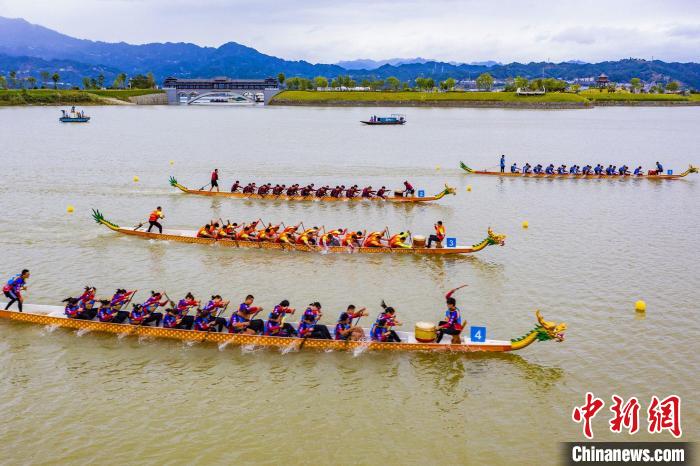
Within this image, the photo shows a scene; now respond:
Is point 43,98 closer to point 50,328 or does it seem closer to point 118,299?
point 50,328

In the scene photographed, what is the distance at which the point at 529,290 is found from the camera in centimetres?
2252

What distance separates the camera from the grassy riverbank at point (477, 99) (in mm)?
168250

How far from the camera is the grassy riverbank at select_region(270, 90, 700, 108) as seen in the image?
168250mm

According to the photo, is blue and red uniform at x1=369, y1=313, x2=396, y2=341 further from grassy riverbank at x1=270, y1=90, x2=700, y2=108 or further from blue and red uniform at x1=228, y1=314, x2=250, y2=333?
grassy riverbank at x1=270, y1=90, x2=700, y2=108

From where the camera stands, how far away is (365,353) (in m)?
17.0

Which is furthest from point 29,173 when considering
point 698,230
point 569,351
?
point 698,230

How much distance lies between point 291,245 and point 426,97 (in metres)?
161

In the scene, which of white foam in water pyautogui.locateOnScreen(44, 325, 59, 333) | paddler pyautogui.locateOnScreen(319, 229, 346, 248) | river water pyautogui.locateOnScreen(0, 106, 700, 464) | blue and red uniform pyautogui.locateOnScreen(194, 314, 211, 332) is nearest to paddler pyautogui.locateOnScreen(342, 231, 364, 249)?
paddler pyautogui.locateOnScreen(319, 229, 346, 248)

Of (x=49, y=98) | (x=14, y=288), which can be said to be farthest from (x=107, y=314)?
(x=49, y=98)

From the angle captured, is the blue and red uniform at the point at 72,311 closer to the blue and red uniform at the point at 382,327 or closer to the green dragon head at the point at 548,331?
the blue and red uniform at the point at 382,327

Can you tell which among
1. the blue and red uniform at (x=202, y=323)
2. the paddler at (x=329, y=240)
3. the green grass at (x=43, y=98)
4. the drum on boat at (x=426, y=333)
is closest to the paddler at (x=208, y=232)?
the paddler at (x=329, y=240)

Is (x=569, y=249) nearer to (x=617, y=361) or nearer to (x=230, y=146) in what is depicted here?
(x=617, y=361)

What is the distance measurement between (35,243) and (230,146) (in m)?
49.8

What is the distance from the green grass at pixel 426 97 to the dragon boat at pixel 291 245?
155m
